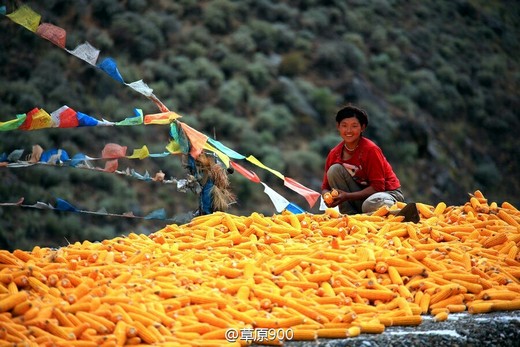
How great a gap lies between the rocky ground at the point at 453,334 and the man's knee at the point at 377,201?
2297 mm

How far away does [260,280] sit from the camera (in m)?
5.20

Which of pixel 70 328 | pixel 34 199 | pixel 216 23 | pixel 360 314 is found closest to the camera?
pixel 70 328

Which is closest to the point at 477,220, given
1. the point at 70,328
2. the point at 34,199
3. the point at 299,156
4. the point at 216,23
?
the point at 70,328

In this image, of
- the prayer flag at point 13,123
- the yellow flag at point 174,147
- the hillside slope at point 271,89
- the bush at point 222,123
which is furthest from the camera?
the bush at point 222,123

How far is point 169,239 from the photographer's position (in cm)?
622

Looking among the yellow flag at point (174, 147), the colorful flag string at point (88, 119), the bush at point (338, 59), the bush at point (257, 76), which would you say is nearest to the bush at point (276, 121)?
the bush at point (257, 76)

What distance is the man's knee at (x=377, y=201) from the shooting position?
7.43m

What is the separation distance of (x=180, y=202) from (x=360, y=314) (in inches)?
721

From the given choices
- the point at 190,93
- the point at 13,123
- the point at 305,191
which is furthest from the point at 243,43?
the point at 13,123

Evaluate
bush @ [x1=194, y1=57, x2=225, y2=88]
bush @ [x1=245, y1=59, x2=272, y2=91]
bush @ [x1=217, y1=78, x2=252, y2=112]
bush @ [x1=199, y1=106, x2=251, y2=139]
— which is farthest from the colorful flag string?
bush @ [x1=245, y1=59, x2=272, y2=91]

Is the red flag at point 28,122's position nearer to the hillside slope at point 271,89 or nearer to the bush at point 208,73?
the hillside slope at point 271,89

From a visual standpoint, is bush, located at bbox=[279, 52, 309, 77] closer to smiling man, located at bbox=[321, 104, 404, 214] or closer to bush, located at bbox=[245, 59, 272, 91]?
bush, located at bbox=[245, 59, 272, 91]

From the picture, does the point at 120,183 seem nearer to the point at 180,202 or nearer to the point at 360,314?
the point at 180,202

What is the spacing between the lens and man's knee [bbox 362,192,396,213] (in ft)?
24.4
